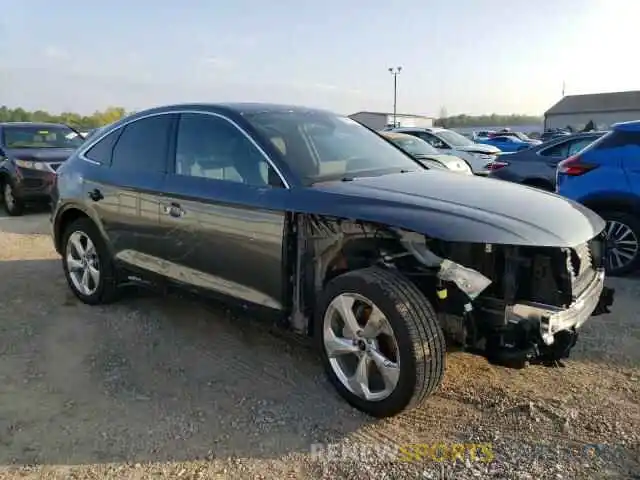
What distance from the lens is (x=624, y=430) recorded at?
296 centimetres

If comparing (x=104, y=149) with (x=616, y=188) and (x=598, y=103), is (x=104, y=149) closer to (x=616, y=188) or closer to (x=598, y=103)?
(x=616, y=188)

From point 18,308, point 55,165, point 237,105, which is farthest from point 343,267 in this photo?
point 55,165

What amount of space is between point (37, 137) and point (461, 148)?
32.8 ft

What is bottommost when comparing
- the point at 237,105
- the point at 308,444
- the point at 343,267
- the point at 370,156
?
the point at 308,444

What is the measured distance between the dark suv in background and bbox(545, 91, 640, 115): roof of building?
67.4m

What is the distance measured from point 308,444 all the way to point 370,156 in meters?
2.03

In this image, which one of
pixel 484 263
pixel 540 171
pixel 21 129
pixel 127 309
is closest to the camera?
pixel 484 263

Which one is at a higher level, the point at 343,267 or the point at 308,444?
the point at 343,267

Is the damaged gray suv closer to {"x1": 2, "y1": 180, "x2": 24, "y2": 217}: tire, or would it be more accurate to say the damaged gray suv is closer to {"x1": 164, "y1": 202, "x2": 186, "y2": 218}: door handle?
{"x1": 164, "y1": 202, "x2": 186, "y2": 218}: door handle

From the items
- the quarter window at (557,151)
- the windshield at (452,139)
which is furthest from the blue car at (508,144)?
the quarter window at (557,151)

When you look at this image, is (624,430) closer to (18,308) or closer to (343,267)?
(343,267)

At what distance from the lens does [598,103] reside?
6931cm

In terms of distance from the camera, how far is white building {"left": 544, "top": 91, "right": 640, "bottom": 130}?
64562 mm

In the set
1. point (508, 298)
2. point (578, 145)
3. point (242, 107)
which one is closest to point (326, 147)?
point (242, 107)
